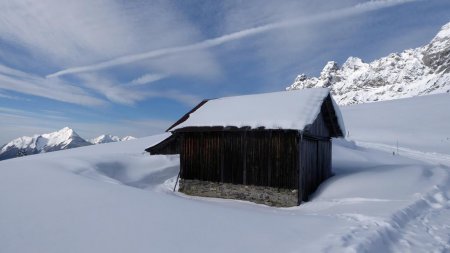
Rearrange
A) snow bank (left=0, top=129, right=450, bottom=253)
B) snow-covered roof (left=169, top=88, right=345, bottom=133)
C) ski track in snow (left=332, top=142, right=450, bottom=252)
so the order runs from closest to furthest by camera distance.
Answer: snow bank (left=0, top=129, right=450, bottom=253)
ski track in snow (left=332, top=142, right=450, bottom=252)
snow-covered roof (left=169, top=88, right=345, bottom=133)

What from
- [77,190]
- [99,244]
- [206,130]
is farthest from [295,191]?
[99,244]

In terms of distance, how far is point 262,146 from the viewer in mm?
14062

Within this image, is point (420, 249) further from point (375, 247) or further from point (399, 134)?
point (399, 134)

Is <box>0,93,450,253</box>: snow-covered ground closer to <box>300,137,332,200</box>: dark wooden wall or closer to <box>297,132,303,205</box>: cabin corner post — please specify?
<box>297,132,303,205</box>: cabin corner post

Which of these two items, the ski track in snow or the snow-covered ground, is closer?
the snow-covered ground

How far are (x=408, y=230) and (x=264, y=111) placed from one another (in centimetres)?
823

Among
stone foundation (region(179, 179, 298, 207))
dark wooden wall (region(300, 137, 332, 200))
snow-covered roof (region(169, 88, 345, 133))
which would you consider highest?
snow-covered roof (region(169, 88, 345, 133))

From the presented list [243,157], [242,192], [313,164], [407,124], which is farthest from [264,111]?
[407,124]

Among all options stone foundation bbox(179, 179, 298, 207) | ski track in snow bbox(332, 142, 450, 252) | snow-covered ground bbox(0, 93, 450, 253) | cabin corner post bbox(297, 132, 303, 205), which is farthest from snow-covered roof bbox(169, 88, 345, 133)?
ski track in snow bbox(332, 142, 450, 252)

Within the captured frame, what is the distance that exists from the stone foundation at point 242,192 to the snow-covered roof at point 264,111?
2694mm

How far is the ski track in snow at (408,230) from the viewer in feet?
19.5

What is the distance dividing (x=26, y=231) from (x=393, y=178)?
12180mm

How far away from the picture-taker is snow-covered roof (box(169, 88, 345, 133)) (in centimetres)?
1313

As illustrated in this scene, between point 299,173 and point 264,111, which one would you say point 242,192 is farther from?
point 264,111
